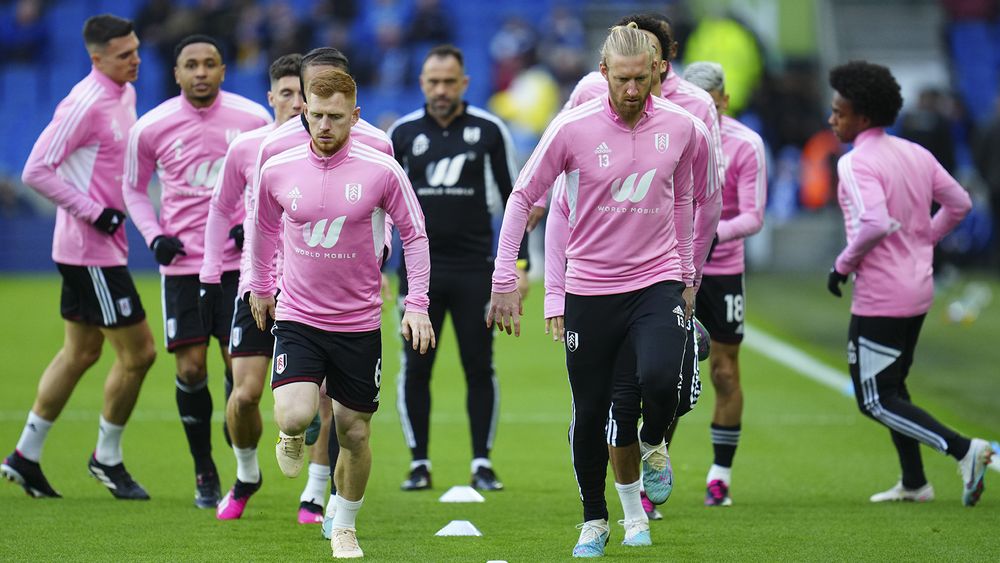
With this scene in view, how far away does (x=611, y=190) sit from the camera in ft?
21.5

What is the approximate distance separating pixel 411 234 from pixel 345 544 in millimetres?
1385

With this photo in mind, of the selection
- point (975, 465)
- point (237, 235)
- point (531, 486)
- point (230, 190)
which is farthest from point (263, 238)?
point (975, 465)

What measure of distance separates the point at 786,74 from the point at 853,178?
17.5m

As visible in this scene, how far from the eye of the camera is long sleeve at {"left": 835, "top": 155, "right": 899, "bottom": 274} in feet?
26.4

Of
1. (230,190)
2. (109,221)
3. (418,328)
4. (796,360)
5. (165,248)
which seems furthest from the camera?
(796,360)

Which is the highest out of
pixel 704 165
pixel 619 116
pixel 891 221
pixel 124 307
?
pixel 619 116

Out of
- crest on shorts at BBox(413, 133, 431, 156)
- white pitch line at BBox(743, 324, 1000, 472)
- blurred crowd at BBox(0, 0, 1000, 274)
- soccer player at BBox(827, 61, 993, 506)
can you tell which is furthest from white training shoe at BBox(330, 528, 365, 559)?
blurred crowd at BBox(0, 0, 1000, 274)

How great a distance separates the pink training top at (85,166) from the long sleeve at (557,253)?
2838mm

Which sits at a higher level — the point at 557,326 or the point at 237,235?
the point at 237,235

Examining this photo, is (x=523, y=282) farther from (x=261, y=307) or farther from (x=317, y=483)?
(x=261, y=307)

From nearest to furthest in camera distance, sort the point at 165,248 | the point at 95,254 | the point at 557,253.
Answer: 1. the point at 557,253
2. the point at 165,248
3. the point at 95,254

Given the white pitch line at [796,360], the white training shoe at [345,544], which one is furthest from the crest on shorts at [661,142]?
the white pitch line at [796,360]

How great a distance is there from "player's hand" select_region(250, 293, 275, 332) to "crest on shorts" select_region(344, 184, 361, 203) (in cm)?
77

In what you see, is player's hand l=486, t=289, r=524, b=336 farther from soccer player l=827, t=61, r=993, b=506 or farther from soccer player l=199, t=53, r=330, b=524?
soccer player l=827, t=61, r=993, b=506
